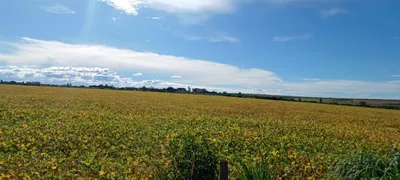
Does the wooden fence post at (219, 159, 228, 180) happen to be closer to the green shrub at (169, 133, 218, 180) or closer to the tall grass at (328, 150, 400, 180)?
the green shrub at (169, 133, 218, 180)

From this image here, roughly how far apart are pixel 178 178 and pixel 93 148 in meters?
4.51

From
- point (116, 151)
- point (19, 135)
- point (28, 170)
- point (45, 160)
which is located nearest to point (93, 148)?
point (116, 151)

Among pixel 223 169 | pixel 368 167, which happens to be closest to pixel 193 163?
pixel 223 169

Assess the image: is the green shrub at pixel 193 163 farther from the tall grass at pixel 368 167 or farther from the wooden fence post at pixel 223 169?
the tall grass at pixel 368 167

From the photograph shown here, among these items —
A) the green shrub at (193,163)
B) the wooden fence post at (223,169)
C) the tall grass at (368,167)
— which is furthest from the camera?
the green shrub at (193,163)

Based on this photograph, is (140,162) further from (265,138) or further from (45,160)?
(265,138)

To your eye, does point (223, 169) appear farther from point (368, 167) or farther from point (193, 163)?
Answer: point (368, 167)

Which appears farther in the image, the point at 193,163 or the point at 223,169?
the point at 193,163

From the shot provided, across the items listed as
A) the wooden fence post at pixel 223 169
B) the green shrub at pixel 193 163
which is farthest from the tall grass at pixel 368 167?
the wooden fence post at pixel 223 169

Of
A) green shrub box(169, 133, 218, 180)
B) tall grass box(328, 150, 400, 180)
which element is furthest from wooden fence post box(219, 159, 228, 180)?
tall grass box(328, 150, 400, 180)

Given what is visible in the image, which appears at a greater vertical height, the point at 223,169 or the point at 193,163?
the point at 223,169

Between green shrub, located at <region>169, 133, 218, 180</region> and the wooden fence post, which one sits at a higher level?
the wooden fence post

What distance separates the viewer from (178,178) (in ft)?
17.2

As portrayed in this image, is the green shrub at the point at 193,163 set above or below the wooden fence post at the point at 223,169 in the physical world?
below
